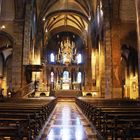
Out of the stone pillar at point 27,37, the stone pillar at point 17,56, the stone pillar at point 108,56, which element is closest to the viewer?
the stone pillar at point 108,56

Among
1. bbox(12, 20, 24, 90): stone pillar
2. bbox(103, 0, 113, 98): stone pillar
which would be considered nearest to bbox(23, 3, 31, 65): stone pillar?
bbox(12, 20, 24, 90): stone pillar

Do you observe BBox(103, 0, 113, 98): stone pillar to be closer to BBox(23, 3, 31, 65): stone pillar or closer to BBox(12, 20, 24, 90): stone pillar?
BBox(23, 3, 31, 65): stone pillar

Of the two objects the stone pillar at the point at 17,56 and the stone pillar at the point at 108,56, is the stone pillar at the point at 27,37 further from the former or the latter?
the stone pillar at the point at 108,56

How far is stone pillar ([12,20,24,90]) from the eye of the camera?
23430 mm

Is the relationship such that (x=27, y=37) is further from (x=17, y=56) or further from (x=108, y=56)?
(x=108, y=56)

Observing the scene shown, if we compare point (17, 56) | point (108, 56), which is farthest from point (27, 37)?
point (108, 56)

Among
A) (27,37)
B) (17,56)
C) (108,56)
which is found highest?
(27,37)

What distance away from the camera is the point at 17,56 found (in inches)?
949

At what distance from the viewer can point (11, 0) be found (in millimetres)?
25547

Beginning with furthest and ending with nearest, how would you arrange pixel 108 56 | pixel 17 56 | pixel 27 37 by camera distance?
pixel 27 37 → pixel 17 56 → pixel 108 56

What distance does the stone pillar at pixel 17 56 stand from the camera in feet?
76.9

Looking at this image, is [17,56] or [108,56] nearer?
[108,56]

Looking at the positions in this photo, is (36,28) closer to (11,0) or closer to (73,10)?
(73,10)

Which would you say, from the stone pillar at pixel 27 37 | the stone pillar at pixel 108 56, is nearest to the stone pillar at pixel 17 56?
the stone pillar at pixel 27 37
